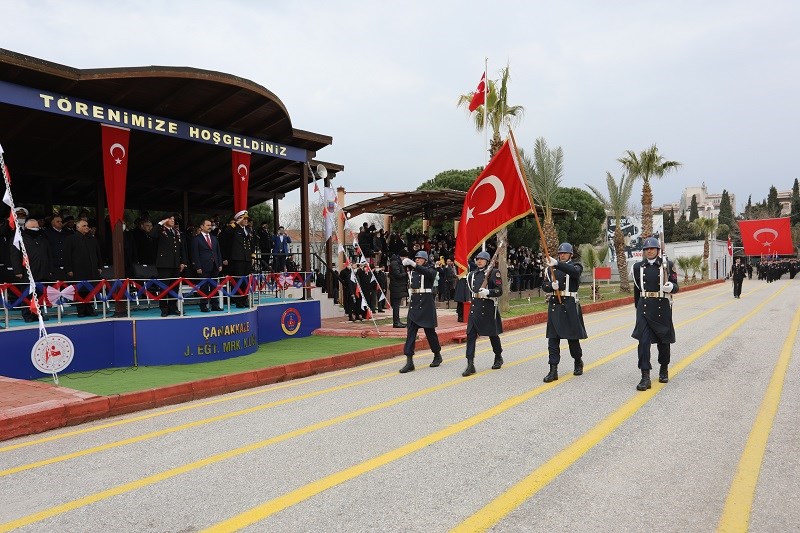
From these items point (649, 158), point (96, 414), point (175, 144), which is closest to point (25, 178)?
point (175, 144)

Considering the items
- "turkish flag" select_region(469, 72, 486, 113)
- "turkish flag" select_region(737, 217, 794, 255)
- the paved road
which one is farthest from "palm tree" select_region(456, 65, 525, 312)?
"turkish flag" select_region(737, 217, 794, 255)

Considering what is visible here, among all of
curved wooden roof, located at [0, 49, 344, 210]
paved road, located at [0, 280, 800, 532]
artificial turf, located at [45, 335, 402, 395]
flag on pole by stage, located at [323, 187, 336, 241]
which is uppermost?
curved wooden roof, located at [0, 49, 344, 210]

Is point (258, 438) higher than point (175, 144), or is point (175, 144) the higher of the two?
point (175, 144)

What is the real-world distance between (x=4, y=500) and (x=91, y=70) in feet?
23.7

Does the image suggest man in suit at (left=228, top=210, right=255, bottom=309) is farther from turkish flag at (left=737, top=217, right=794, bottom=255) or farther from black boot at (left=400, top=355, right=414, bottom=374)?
turkish flag at (left=737, top=217, right=794, bottom=255)

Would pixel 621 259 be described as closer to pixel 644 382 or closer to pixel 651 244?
pixel 651 244

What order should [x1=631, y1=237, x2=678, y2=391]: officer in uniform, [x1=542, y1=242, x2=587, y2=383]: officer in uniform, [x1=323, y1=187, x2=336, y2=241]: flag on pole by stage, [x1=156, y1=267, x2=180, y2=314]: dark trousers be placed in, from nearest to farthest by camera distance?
[x1=631, y1=237, x2=678, y2=391]: officer in uniform < [x1=542, y1=242, x2=587, y2=383]: officer in uniform < [x1=156, y1=267, x2=180, y2=314]: dark trousers < [x1=323, y1=187, x2=336, y2=241]: flag on pole by stage

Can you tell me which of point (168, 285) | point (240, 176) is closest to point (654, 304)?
point (168, 285)

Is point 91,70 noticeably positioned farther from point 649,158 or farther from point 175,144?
point 649,158

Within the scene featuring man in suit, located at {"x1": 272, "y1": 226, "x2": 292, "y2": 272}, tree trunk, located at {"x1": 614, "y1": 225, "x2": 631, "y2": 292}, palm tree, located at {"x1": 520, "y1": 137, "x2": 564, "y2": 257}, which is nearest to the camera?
man in suit, located at {"x1": 272, "y1": 226, "x2": 292, "y2": 272}

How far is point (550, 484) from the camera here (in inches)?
174

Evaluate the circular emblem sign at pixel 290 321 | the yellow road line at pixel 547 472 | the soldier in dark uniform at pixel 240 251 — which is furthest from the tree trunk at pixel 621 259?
the yellow road line at pixel 547 472

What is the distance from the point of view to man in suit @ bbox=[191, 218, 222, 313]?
11289 millimetres

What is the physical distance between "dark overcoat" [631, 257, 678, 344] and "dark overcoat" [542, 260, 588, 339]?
834 millimetres
